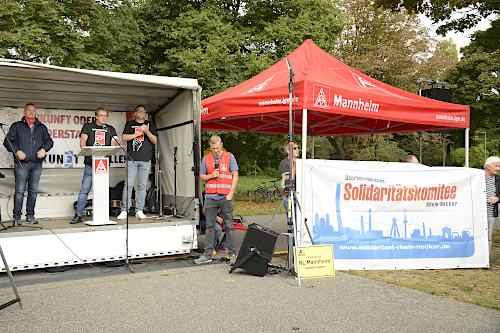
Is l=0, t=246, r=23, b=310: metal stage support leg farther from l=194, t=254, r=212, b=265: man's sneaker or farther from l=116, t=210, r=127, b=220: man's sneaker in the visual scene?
l=116, t=210, r=127, b=220: man's sneaker

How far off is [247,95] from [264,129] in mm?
4000

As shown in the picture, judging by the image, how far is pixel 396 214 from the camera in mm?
7699

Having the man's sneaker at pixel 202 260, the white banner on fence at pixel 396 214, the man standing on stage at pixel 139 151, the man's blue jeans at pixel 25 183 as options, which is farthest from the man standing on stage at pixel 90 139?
the white banner on fence at pixel 396 214

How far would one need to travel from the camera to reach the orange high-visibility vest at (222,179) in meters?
7.70

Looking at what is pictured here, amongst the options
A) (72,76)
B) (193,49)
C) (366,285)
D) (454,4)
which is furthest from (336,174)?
(193,49)

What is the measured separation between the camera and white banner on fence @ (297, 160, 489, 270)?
290 inches

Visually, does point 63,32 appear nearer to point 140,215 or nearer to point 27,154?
point 27,154

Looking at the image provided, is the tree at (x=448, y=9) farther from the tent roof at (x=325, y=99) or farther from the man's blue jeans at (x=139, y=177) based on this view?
the man's blue jeans at (x=139, y=177)

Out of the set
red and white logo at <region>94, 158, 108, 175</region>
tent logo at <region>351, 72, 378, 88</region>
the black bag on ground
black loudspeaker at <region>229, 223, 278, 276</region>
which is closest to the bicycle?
the black bag on ground

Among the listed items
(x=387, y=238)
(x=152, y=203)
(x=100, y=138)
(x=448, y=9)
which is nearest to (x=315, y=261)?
(x=387, y=238)

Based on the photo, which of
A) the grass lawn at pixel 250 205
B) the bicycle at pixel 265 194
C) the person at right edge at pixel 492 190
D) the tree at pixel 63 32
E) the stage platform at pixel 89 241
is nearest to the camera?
the stage platform at pixel 89 241

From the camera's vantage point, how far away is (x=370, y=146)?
1133 inches

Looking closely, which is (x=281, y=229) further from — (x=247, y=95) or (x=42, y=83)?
(x=42, y=83)

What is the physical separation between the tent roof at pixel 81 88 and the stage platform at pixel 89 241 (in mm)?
2170
